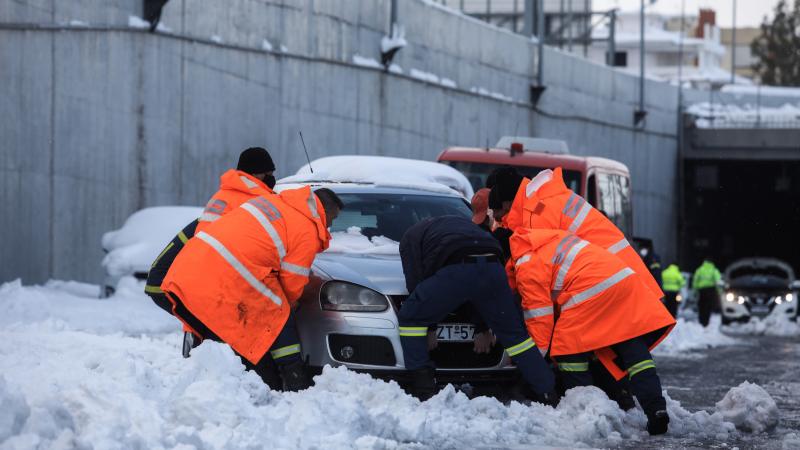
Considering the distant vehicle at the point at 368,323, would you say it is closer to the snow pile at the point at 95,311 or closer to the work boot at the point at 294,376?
the work boot at the point at 294,376

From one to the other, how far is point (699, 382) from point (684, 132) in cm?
4162

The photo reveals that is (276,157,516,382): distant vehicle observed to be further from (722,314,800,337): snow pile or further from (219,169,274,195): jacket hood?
(722,314,800,337): snow pile

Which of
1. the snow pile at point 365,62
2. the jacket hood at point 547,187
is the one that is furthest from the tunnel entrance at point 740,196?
the jacket hood at point 547,187

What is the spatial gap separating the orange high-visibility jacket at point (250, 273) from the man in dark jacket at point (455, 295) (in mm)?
628

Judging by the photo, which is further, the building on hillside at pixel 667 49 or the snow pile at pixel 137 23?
the building on hillside at pixel 667 49

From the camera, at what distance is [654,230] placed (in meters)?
51.2

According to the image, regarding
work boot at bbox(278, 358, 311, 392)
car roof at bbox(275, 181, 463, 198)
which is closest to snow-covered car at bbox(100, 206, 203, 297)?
car roof at bbox(275, 181, 463, 198)

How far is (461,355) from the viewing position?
31.4ft

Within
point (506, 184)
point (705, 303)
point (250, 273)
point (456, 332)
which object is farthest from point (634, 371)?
point (705, 303)

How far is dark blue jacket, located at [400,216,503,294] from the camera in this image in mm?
9258

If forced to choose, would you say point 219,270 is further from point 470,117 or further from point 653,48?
point 653,48

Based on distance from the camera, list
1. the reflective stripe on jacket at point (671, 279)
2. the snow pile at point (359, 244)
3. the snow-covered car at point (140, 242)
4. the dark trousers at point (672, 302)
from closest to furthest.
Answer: the snow pile at point (359, 244) < the snow-covered car at point (140, 242) < the dark trousers at point (672, 302) < the reflective stripe on jacket at point (671, 279)

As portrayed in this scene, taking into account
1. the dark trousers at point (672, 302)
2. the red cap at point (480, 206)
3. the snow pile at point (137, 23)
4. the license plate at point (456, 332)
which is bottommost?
the dark trousers at point (672, 302)

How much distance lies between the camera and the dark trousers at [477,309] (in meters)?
9.12
